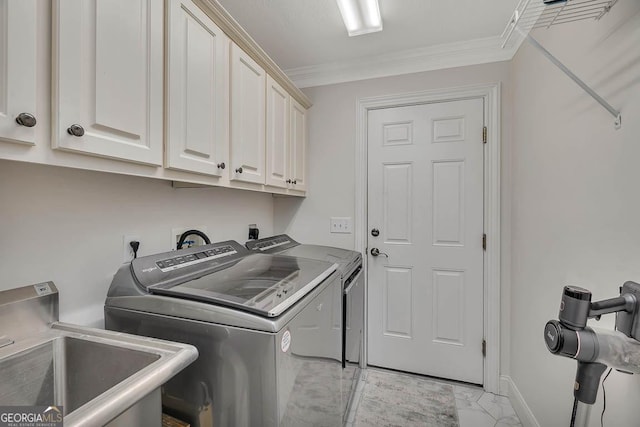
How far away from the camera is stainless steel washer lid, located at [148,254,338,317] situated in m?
0.94

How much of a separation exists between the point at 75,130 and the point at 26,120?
0.10 metres

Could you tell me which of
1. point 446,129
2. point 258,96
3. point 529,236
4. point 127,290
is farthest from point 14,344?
point 446,129

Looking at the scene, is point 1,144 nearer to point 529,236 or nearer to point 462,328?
point 529,236

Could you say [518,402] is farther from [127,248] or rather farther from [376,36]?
[376,36]

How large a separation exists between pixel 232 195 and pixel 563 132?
190 cm

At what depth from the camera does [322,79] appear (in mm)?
2449

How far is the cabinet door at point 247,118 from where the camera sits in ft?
4.85

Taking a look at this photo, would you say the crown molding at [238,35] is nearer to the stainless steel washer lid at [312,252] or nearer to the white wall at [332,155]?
the white wall at [332,155]


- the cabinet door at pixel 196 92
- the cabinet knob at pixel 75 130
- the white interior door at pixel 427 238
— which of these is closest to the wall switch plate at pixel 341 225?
the white interior door at pixel 427 238

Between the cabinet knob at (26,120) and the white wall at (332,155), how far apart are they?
193 cm

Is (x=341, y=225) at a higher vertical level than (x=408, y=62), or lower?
lower

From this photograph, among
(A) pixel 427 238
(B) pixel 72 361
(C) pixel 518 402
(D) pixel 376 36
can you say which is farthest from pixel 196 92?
(C) pixel 518 402

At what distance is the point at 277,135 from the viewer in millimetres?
1951

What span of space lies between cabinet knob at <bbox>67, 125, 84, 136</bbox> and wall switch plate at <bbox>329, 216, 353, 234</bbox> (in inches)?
73.1
